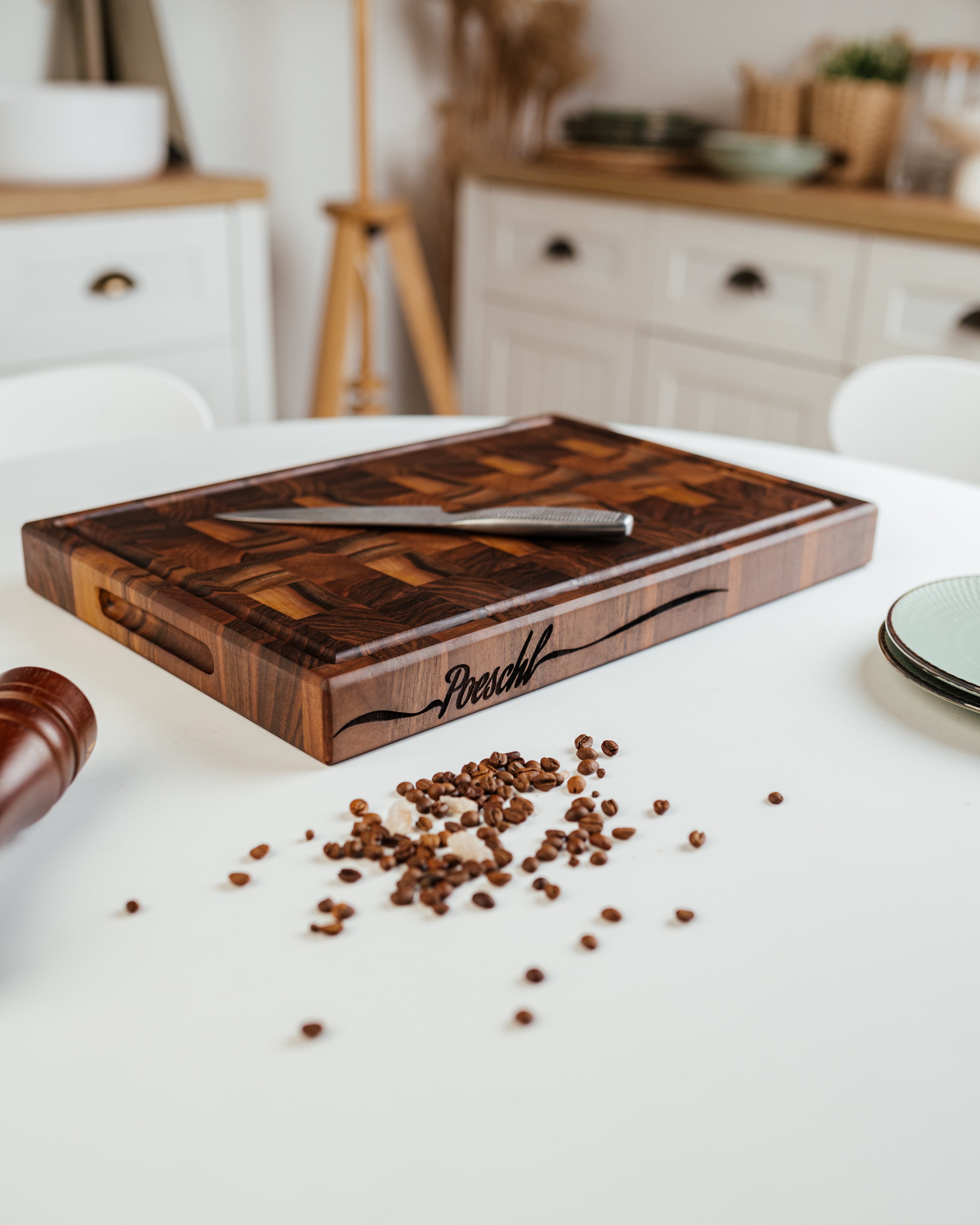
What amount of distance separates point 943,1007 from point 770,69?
9.06ft

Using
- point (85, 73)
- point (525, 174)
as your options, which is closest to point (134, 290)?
point (85, 73)

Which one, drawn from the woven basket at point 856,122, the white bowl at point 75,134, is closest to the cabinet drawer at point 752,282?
the woven basket at point 856,122

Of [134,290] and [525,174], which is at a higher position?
[525,174]

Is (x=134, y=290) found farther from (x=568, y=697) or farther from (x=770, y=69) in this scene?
(x=568, y=697)

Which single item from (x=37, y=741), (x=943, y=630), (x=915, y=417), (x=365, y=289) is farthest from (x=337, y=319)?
(x=37, y=741)

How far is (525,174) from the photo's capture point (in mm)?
2715

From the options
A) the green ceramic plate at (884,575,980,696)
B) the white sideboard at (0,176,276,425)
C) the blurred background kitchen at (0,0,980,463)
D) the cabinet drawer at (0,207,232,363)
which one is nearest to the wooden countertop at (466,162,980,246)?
the blurred background kitchen at (0,0,980,463)

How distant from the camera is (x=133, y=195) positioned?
2.22 meters

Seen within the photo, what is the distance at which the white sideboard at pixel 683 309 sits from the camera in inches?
87.0

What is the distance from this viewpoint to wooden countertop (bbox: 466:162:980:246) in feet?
6.98

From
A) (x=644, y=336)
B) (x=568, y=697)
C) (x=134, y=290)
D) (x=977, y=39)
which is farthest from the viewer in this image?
(x=644, y=336)

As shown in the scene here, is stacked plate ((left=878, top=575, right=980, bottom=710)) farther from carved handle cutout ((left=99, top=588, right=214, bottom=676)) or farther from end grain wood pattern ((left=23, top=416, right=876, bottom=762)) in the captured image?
carved handle cutout ((left=99, top=588, right=214, bottom=676))

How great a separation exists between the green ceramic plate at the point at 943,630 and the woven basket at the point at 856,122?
6.59 ft

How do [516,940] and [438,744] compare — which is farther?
[438,744]
